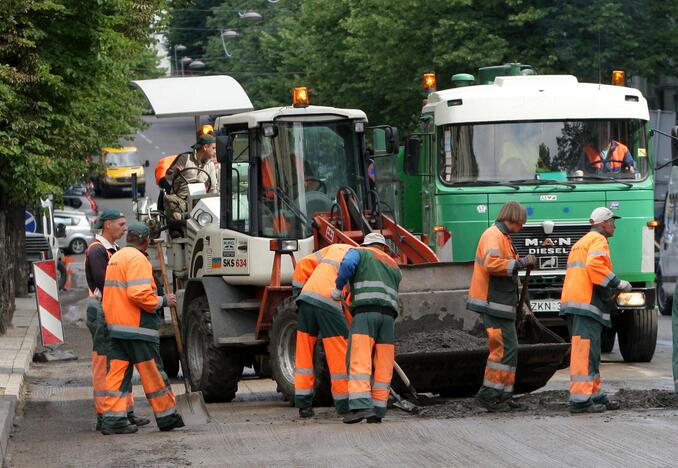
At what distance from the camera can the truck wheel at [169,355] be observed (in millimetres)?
16609

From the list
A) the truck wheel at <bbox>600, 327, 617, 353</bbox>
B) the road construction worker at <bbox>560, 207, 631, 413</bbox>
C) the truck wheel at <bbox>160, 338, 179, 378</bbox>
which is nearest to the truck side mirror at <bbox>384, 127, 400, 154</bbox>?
the road construction worker at <bbox>560, 207, 631, 413</bbox>

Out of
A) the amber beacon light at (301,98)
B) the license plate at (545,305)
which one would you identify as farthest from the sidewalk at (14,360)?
the license plate at (545,305)

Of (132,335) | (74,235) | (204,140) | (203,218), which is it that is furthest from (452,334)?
(74,235)

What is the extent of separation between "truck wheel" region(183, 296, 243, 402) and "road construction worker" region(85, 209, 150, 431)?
51.0 inches

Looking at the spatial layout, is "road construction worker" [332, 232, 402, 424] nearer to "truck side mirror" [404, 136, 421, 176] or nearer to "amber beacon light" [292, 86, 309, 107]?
"amber beacon light" [292, 86, 309, 107]

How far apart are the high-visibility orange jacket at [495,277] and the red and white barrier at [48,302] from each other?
880 centimetres

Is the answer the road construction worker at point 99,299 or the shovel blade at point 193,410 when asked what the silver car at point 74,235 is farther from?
the shovel blade at point 193,410

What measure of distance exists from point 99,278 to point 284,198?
2.02 meters

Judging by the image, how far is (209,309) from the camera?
13.9 meters

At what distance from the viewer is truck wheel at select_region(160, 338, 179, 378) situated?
1661 cm

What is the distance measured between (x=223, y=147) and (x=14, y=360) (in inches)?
224

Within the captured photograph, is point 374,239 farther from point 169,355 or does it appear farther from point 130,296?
point 169,355

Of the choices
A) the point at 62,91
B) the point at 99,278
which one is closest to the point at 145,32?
the point at 62,91

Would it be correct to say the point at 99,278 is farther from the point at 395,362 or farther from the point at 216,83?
the point at 216,83
